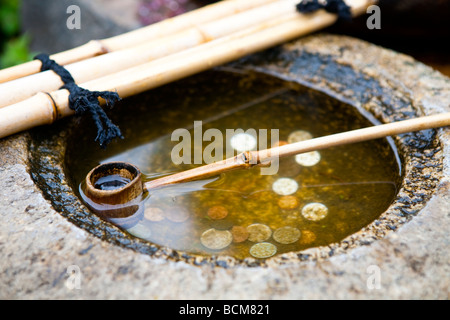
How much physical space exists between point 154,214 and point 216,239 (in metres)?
0.33

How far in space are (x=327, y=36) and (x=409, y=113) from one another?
2.95ft

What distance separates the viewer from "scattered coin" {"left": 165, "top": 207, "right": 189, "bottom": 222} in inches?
79.9

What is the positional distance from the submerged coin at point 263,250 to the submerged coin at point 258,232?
4 centimetres

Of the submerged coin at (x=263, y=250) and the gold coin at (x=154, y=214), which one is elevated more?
the gold coin at (x=154, y=214)

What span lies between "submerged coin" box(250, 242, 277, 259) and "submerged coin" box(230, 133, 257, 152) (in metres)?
0.76

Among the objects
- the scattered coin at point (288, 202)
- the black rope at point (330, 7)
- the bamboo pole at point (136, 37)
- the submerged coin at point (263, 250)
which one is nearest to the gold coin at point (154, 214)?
the submerged coin at point (263, 250)

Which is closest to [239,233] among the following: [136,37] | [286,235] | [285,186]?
[286,235]

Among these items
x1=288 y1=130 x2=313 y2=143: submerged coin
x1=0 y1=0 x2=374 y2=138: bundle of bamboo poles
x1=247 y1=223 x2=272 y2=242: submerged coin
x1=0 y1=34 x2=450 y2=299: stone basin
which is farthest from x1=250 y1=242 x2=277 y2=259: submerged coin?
x1=0 y1=0 x2=374 y2=138: bundle of bamboo poles

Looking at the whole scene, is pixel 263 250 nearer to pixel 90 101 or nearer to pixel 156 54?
pixel 90 101

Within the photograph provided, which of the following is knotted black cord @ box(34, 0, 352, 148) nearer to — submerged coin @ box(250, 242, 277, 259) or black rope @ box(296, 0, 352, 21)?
submerged coin @ box(250, 242, 277, 259)

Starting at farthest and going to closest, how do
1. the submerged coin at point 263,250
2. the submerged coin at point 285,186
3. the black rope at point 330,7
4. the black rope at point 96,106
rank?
the black rope at point 330,7 → the submerged coin at point 285,186 → the black rope at point 96,106 → the submerged coin at point 263,250

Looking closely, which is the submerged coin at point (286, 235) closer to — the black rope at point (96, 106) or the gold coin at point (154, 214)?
the gold coin at point (154, 214)

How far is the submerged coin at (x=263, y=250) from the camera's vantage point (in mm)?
1839

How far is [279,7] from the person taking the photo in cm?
291
